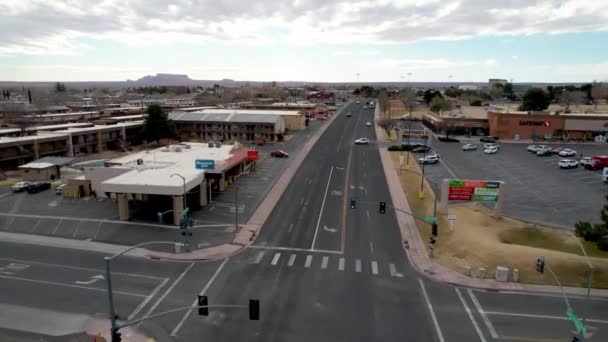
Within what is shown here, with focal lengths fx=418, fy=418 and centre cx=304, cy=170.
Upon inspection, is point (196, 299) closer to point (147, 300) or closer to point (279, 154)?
point (147, 300)

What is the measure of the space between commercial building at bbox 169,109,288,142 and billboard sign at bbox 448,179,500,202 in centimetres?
6843

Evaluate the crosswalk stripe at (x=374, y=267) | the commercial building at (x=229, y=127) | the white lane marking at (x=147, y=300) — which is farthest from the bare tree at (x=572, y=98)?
the white lane marking at (x=147, y=300)

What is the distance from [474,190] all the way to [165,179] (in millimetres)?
33939

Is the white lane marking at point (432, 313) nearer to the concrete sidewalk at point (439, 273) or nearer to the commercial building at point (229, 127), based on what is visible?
the concrete sidewalk at point (439, 273)

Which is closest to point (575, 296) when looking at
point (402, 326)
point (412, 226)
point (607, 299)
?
point (607, 299)

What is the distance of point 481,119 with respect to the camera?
116 m

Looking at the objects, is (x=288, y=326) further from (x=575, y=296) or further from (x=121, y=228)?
(x=121, y=228)

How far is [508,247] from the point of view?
36281mm

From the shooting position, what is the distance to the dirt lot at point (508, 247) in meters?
32.4

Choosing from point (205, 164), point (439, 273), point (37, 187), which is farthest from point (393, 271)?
point (37, 187)

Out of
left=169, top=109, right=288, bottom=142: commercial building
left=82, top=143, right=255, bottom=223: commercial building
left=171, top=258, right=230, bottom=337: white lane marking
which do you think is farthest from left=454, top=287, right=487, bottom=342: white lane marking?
left=169, top=109, right=288, bottom=142: commercial building

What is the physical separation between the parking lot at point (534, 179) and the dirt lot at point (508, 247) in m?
4.05

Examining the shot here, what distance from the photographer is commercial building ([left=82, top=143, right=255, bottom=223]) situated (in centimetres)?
4412

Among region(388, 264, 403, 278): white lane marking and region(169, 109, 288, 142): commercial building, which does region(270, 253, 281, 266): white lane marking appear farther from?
region(169, 109, 288, 142): commercial building
